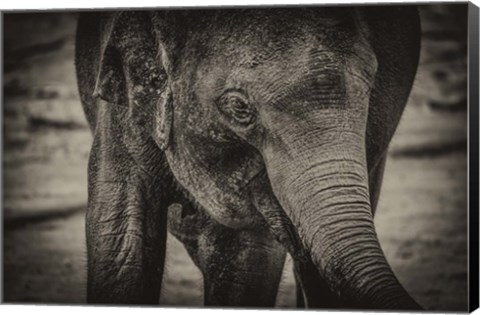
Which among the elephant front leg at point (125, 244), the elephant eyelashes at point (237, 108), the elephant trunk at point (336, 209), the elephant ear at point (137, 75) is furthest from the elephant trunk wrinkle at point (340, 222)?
the elephant front leg at point (125, 244)

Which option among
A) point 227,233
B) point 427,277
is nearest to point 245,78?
point 227,233

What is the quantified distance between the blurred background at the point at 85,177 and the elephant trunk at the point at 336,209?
325 millimetres

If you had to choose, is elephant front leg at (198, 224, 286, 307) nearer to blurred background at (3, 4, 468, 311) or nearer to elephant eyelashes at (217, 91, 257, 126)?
blurred background at (3, 4, 468, 311)

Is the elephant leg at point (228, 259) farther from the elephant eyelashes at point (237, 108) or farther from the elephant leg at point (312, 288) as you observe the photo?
the elephant eyelashes at point (237, 108)

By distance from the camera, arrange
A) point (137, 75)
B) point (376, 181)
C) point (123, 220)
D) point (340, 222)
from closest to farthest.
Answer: point (340, 222), point (376, 181), point (137, 75), point (123, 220)

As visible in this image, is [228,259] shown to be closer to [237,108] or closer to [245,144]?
[245,144]

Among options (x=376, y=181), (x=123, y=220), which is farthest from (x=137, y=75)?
(x=376, y=181)

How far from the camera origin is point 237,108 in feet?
21.0

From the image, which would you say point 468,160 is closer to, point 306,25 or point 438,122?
point 438,122

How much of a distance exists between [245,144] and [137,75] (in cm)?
70

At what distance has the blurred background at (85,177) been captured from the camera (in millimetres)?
6504

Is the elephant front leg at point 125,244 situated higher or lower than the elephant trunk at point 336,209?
lower

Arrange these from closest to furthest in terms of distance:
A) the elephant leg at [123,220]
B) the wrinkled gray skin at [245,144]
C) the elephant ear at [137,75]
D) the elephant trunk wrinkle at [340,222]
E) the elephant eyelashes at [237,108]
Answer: the elephant trunk wrinkle at [340,222], the wrinkled gray skin at [245,144], the elephant eyelashes at [237,108], the elephant ear at [137,75], the elephant leg at [123,220]

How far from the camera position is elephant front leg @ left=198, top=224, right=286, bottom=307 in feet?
22.1
